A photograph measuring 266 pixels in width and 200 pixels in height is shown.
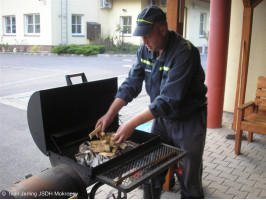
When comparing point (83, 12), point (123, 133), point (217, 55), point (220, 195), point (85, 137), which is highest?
point (83, 12)

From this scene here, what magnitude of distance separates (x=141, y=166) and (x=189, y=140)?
738 millimetres

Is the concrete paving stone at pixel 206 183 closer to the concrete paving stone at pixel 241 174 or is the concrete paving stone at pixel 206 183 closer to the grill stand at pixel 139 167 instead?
the concrete paving stone at pixel 241 174

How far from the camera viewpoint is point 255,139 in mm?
5031

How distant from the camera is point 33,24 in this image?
72.0 feet

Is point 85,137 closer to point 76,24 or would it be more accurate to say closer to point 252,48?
point 252,48

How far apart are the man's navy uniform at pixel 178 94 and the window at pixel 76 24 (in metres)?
20.9

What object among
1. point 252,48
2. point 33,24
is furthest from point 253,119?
point 33,24

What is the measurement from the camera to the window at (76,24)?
22.2 m

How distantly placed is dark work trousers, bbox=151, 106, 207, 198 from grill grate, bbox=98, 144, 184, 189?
0.36 meters

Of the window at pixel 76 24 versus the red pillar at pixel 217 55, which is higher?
the window at pixel 76 24

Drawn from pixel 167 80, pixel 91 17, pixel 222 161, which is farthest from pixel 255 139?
pixel 91 17

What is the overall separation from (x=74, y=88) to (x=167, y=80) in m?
0.72

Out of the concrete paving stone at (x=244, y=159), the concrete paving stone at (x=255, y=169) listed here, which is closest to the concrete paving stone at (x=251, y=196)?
the concrete paving stone at (x=255, y=169)

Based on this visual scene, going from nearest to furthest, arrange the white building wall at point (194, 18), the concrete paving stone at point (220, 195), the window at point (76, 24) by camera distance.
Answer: the concrete paving stone at point (220, 195) < the white building wall at point (194, 18) < the window at point (76, 24)
